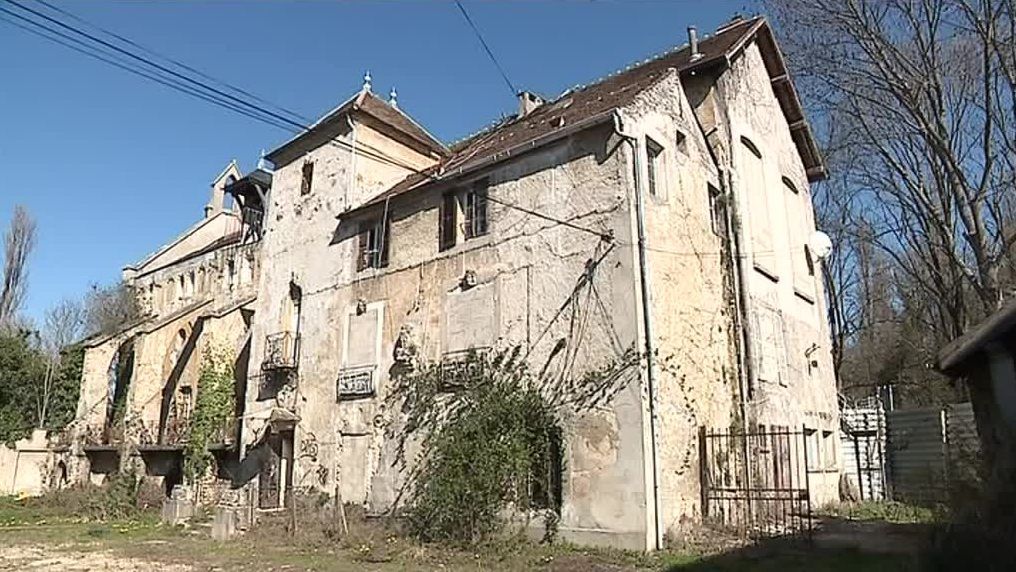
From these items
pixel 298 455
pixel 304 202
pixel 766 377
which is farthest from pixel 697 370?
pixel 304 202

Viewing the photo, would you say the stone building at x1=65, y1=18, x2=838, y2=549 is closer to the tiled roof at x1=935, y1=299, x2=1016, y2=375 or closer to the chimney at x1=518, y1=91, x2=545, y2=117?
the chimney at x1=518, y1=91, x2=545, y2=117

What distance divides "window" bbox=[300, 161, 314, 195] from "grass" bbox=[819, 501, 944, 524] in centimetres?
1682

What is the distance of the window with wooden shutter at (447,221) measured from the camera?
17250 millimetres

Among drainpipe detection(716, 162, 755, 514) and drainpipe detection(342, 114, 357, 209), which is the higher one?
drainpipe detection(342, 114, 357, 209)

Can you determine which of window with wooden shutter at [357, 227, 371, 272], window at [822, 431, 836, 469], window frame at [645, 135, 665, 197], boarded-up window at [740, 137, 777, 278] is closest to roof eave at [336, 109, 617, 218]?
window with wooden shutter at [357, 227, 371, 272]

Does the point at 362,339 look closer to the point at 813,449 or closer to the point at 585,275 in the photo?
the point at 585,275

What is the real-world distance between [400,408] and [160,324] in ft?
54.2

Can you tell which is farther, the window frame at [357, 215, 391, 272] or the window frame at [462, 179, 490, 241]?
the window frame at [357, 215, 391, 272]

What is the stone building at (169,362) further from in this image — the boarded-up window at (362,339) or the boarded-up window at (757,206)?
the boarded-up window at (757,206)

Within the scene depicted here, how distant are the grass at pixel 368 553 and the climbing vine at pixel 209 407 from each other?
3.81 metres

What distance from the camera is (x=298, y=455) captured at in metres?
19.3

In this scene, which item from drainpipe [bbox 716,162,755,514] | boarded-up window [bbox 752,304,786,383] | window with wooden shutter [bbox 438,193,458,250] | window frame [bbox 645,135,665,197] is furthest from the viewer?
window with wooden shutter [bbox 438,193,458,250]

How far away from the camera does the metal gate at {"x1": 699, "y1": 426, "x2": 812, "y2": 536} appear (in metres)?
13.8

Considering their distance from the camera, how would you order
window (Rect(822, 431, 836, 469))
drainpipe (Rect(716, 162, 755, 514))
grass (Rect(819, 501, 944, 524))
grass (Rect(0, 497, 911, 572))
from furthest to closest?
1. window (Rect(822, 431, 836, 469))
2. grass (Rect(819, 501, 944, 524))
3. drainpipe (Rect(716, 162, 755, 514))
4. grass (Rect(0, 497, 911, 572))
